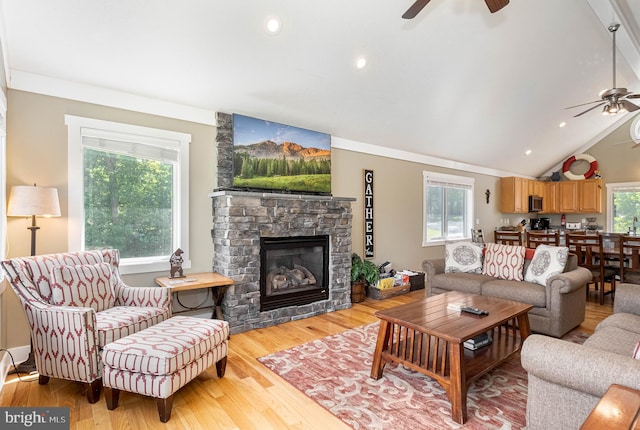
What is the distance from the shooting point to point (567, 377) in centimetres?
151

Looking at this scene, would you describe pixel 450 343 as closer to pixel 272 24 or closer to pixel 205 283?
pixel 205 283

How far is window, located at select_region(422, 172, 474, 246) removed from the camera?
641 cm

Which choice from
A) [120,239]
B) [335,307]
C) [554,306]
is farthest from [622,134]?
[120,239]

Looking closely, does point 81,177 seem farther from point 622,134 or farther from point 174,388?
point 622,134

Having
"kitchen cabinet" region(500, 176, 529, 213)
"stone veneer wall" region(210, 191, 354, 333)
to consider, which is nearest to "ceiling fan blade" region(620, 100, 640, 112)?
"kitchen cabinet" region(500, 176, 529, 213)

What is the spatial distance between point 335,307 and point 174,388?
2584 mm

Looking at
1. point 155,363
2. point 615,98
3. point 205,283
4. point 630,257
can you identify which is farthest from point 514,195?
point 155,363

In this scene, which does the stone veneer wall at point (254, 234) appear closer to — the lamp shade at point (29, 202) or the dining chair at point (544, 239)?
the lamp shade at point (29, 202)

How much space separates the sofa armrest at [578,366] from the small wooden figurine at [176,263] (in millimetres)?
2999

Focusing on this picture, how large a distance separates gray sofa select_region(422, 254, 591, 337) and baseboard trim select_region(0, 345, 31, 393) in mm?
4320

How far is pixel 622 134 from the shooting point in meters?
7.56

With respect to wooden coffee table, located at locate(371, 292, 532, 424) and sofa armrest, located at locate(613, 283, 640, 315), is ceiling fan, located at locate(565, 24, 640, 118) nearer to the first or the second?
sofa armrest, located at locate(613, 283, 640, 315)

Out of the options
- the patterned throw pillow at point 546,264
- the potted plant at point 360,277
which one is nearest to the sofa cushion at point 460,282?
the patterned throw pillow at point 546,264

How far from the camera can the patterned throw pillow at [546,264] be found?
3526 millimetres
